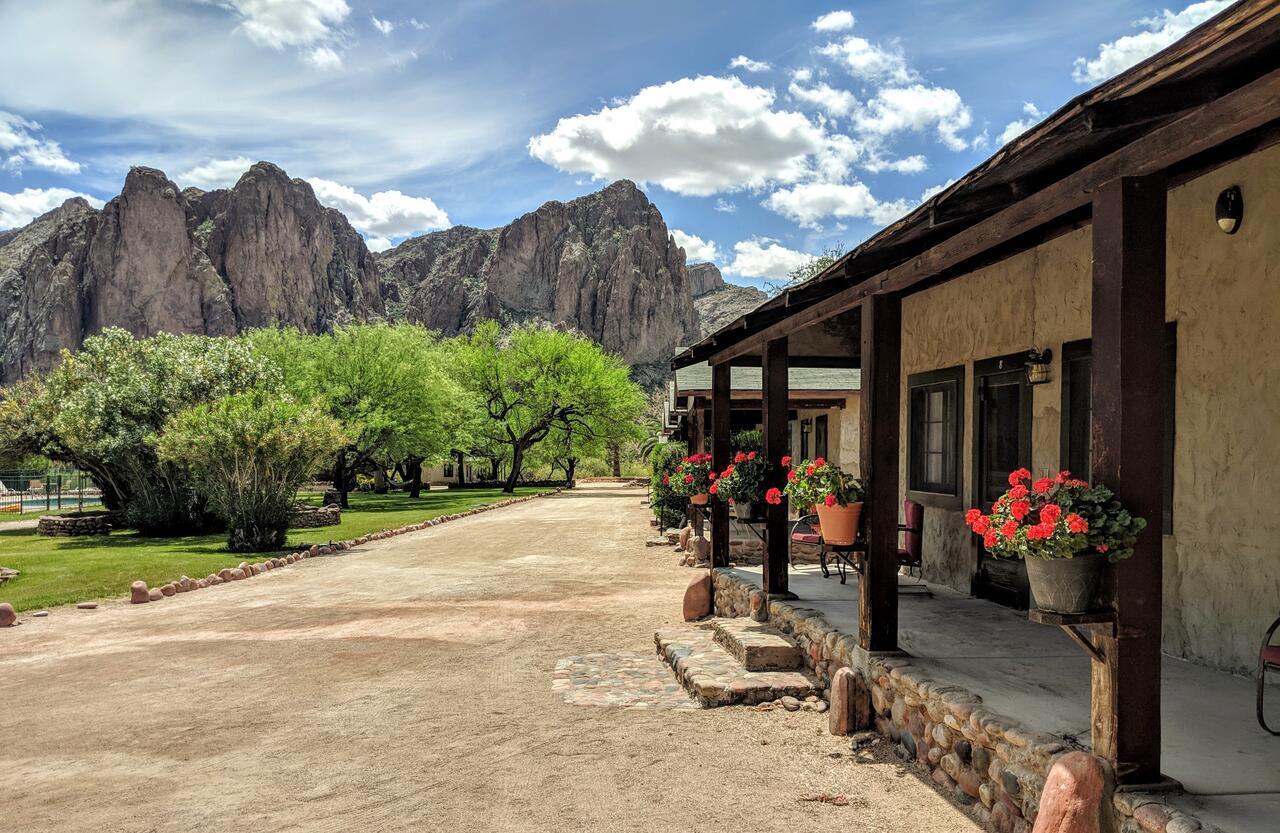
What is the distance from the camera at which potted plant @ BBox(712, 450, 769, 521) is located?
24.0 ft

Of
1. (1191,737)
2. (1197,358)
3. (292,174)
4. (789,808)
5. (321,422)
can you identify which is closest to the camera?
(1191,737)

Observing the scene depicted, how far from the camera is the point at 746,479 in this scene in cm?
731

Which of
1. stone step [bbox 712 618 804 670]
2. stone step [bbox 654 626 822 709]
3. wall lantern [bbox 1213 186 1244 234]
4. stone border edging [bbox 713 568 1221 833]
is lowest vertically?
stone step [bbox 654 626 822 709]

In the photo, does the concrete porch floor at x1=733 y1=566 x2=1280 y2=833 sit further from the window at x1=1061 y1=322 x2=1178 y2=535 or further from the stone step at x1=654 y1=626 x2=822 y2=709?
the window at x1=1061 y1=322 x2=1178 y2=535

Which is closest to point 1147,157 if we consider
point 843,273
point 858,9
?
point 843,273

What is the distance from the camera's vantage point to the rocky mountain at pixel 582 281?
98250 mm

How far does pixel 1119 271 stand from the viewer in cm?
289

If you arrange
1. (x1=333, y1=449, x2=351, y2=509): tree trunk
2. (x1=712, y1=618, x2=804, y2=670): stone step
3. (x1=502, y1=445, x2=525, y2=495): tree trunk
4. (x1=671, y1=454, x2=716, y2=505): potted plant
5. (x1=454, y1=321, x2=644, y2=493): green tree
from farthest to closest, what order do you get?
(x1=454, y1=321, x2=644, y2=493): green tree < (x1=502, y1=445, x2=525, y2=495): tree trunk < (x1=333, y1=449, x2=351, y2=509): tree trunk < (x1=671, y1=454, x2=716, y2=505): potted plant < (x1=712, y1=618, x2=804, y2=670): stone step

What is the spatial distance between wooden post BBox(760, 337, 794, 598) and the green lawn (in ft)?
30.1

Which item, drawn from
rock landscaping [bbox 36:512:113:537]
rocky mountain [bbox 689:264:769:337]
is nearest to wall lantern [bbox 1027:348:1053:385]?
rock landscaping [bbox 36:512:113:537]

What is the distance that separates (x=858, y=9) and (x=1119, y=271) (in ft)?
35.1

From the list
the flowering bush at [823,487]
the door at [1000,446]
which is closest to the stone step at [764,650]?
the flowering bush at [823,487]

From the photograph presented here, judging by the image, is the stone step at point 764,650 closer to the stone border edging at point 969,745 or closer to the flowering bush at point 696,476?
the stone border edging at point 969,745

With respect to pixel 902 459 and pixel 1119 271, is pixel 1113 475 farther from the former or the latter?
pixel 902 459
